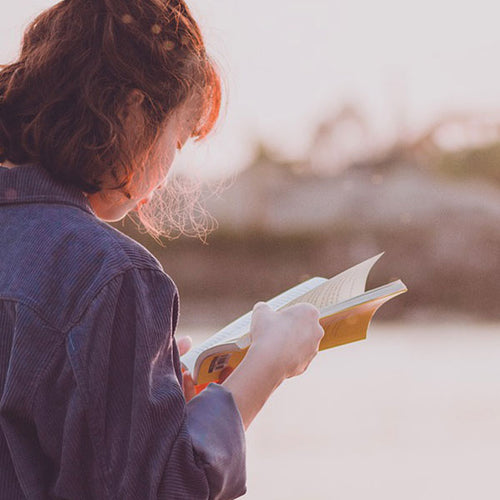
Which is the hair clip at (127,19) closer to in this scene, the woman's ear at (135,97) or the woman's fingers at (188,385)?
the woman's ear at (135,97)

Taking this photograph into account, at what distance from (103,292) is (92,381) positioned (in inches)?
2.5

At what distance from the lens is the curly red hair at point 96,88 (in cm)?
68

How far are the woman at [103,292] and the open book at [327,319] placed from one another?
58 millimetres

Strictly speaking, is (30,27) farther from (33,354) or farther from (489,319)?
(489,319)

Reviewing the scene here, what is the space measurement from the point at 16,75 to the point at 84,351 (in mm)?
292

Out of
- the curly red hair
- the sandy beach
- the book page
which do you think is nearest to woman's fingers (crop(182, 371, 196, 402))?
the book page

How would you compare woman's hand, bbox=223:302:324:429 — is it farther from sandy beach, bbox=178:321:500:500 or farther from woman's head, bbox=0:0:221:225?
sandy beach, bbox=178:321:500:500

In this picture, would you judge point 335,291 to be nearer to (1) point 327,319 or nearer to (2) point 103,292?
(1) point 327,319

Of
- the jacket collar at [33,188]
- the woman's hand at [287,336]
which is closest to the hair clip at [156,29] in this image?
the jacket collar at [33,188]

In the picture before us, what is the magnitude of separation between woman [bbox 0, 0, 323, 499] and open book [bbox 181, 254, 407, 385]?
58 millimetres

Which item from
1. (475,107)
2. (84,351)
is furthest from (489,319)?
(84,351)

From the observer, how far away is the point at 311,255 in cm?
634

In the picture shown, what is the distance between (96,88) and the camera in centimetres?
68

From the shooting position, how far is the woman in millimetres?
581
